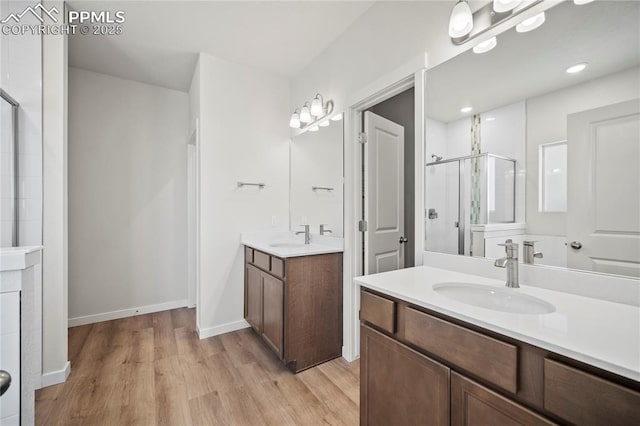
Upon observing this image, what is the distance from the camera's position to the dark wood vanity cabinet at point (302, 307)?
6.72 feet

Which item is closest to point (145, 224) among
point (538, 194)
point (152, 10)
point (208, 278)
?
point (208, 278)

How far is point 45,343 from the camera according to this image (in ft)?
6.32

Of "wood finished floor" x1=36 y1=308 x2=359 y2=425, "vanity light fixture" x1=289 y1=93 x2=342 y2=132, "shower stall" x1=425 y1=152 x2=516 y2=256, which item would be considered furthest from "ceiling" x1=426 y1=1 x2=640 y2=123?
"wood finished floor" x1=36 y1=308 x2=359 y2=425

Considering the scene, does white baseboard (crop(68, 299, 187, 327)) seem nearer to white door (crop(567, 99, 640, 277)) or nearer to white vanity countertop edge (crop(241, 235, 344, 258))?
white vanity countertop edge (crop(241, 235, 344, 258))

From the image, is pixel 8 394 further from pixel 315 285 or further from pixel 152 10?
pixel 152 10

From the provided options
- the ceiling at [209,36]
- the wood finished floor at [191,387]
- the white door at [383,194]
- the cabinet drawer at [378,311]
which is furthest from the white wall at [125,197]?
the cabinet drawer at [378,311]

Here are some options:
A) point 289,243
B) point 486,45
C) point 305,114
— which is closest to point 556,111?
point 486,45

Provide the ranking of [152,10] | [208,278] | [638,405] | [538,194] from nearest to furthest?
[638,405]
[538,194]
[152,10]
[208,278]

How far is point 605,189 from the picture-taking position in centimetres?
100

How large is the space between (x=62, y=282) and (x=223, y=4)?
234cm

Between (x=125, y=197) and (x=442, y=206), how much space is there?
3330 mm

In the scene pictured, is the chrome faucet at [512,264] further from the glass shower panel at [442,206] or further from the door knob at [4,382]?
the door knob at [4,382]

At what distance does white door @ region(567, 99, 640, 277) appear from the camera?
3.07 ft

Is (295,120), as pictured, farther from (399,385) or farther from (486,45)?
(399,385)
